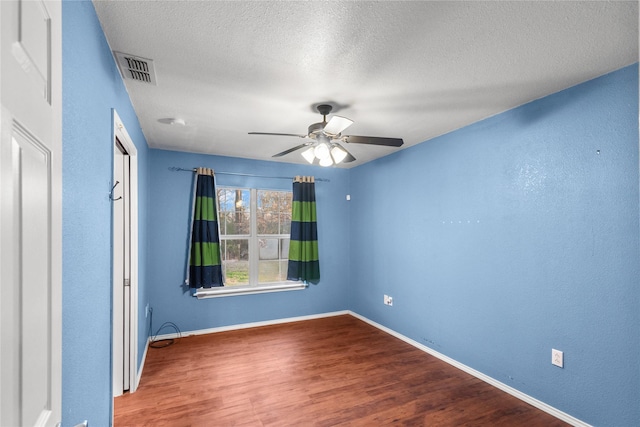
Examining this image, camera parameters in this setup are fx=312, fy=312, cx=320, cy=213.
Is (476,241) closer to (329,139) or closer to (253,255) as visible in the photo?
(329,139)

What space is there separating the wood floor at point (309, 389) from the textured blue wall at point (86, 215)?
85cm

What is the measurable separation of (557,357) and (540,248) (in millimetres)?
809

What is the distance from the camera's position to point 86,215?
4.37 feet

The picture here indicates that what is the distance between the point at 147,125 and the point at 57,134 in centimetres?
259

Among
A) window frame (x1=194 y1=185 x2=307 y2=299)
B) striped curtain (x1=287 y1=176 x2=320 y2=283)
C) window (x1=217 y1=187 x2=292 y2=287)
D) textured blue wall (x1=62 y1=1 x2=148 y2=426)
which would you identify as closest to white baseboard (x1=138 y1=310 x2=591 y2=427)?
window frame (x1=194 y1=185 x2=307 y2=299)

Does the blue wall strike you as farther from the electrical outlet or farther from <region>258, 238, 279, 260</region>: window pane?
<region>258, 238, 279, 260</region>: window pane

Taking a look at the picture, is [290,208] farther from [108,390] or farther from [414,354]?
[108,390]

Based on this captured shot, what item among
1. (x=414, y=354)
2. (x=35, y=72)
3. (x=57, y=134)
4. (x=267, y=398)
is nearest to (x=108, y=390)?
(x=267, y=398)

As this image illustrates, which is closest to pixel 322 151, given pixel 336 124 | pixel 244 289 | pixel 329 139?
pixel 329 139

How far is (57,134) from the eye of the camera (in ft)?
2.45

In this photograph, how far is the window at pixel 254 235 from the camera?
14.4 feet

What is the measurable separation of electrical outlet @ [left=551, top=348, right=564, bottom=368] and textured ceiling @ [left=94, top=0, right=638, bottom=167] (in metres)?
1.94

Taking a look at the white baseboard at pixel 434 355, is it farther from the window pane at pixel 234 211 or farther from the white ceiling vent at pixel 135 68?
the white ceiling vent at pixel 135 68

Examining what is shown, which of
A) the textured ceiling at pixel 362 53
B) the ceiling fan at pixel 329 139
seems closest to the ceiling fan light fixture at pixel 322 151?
the ceiling fan at pixel 329 139
